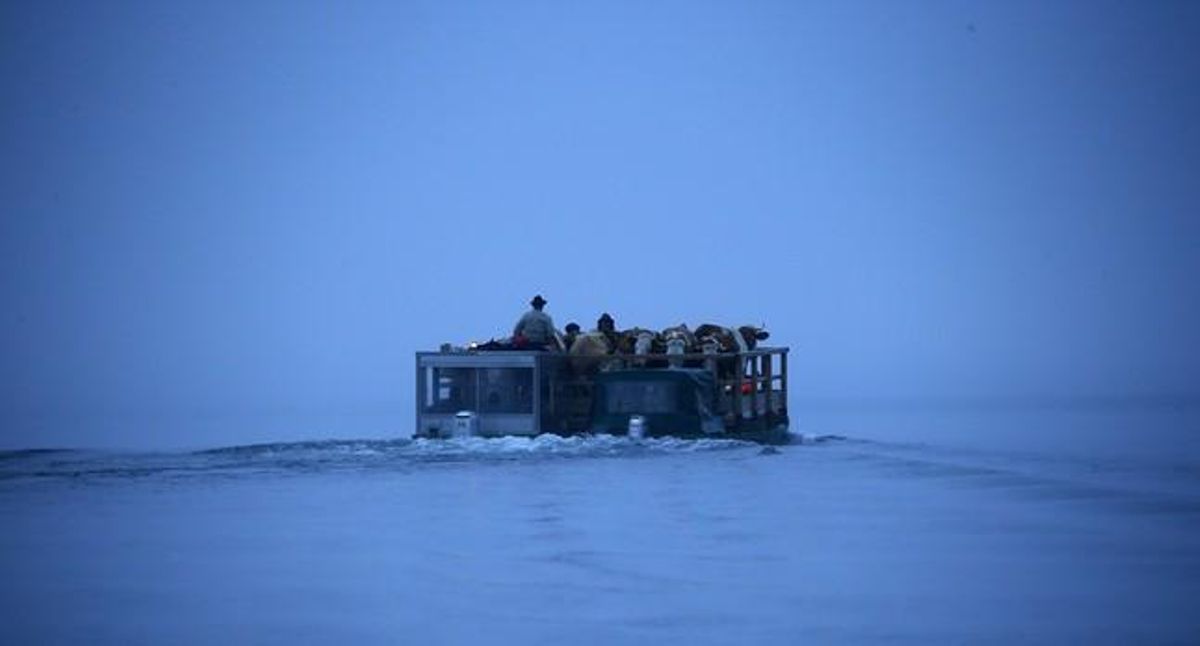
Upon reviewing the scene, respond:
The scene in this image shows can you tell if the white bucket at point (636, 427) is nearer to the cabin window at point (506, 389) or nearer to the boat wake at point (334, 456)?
the boat wake at point (334, 456)

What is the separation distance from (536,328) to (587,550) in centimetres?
1763

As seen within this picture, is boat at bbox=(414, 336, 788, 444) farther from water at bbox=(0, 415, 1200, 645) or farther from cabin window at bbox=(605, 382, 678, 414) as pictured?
water at bbox=(0, 415, 1200, 645)

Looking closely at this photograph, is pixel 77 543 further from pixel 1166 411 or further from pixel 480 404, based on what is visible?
pixel 1166 411

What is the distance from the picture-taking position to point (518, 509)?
2244 centimetres

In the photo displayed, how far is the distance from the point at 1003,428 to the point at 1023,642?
40.6 metres

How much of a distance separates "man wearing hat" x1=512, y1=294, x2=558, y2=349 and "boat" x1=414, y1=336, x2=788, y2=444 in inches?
23.1

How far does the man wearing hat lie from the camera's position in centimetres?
3500

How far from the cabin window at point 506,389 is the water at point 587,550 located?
2904 millimetres

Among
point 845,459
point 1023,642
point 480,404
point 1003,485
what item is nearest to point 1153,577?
A: point 1023,642

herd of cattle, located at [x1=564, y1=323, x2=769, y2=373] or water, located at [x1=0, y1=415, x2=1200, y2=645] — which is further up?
herd of cattle, located at [x1=564, y1=323, x2=769, y2=373]

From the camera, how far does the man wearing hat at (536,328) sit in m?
35.0

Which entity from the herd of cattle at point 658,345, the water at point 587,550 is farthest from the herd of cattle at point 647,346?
the water at point 587,550

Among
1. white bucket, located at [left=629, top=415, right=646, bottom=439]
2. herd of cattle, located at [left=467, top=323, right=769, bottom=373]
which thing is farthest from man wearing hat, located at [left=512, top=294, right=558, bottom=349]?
white bucket, located at [left=629, top=415, right=646, bottom=439]

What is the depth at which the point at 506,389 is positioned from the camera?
3422cm
